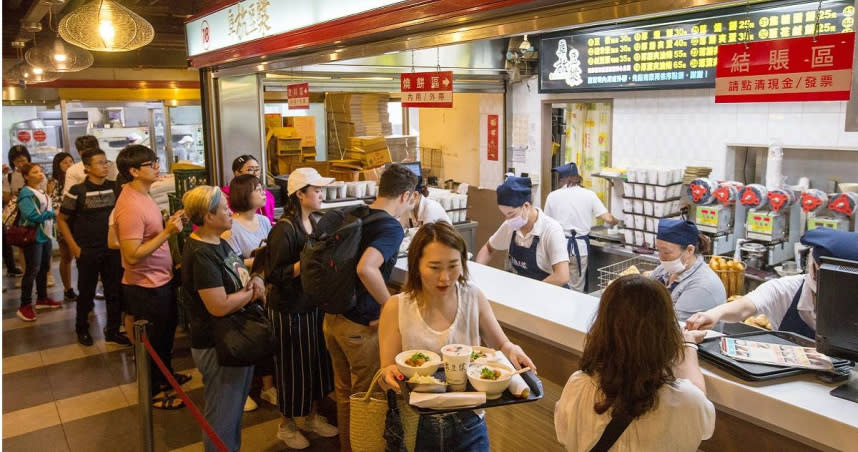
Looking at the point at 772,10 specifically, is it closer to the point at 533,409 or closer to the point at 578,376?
the point at 533,409

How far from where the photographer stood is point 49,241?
7324mm

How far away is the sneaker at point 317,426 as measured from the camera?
4.21m

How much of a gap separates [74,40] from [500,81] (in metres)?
5.12

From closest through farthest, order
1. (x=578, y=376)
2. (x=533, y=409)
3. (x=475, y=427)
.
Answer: (x=578, y=376), (x=475, y=427), (x=533, y=409)

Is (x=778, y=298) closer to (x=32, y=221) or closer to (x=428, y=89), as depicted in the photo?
(x=428, y=89)

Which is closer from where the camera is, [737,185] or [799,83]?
[799,83]

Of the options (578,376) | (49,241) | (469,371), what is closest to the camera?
(578,376)

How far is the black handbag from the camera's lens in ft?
10.8

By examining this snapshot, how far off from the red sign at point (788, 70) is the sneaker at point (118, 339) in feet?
17.4

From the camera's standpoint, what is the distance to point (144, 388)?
10.9 feet

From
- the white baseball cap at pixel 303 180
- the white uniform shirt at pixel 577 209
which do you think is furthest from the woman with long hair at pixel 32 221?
the white uniform shirt at pixel 577 209

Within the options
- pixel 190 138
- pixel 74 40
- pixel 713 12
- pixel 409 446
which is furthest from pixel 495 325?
pixel 190 138

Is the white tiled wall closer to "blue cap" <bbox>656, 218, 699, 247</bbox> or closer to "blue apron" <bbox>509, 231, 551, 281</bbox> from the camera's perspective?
"blue cap" <bbox>656, 218, 699, 247</bbox>

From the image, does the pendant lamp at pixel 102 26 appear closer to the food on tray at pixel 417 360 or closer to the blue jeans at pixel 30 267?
the food on tray at pixel 417 360
